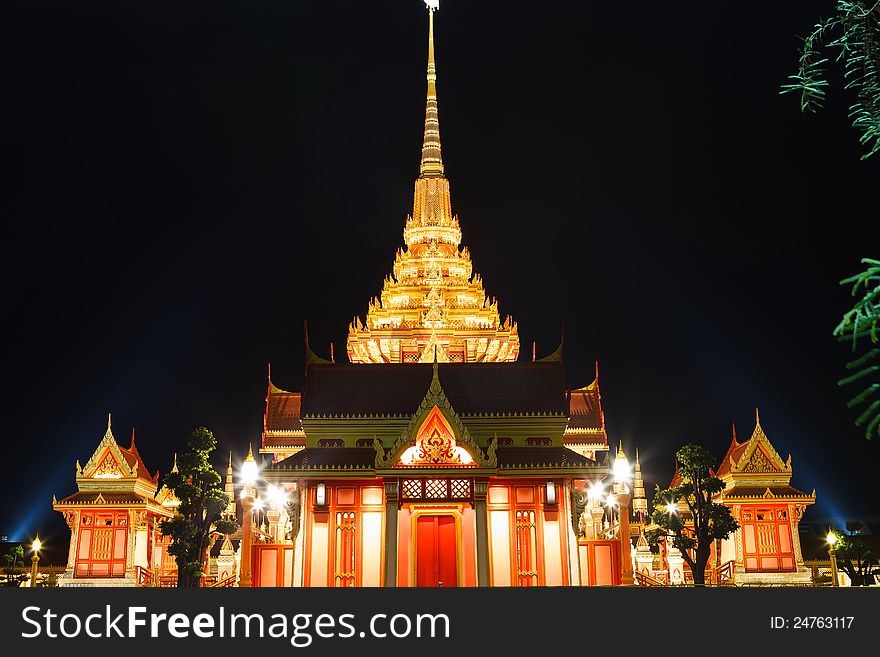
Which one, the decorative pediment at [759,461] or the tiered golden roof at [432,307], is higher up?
the tiered golden roof at [432,307]

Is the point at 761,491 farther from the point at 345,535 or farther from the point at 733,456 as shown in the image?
the point at 345,535

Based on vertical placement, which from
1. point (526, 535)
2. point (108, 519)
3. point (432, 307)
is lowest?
point (526, 535)

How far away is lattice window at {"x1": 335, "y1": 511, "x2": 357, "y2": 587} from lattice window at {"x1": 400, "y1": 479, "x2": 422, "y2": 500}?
1876mm

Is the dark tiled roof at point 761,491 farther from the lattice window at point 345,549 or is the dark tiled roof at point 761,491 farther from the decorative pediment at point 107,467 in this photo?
the decorative pediment at point 107,467

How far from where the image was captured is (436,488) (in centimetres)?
2920

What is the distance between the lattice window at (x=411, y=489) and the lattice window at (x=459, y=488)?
0.94 meters

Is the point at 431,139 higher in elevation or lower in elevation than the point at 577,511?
higher

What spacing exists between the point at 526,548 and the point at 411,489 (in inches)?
151

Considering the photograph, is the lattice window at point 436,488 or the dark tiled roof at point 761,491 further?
the dark tiled roof at point 761,491

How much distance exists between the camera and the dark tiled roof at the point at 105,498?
3812cm

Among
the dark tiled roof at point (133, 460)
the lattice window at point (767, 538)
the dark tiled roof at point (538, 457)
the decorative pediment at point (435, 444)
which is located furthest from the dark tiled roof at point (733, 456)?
the dark tiled roof at point (133, 460)

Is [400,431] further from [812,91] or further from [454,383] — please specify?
[812,91]

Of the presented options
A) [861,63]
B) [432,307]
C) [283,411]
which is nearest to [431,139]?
[432,307]

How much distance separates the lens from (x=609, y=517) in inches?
1337
